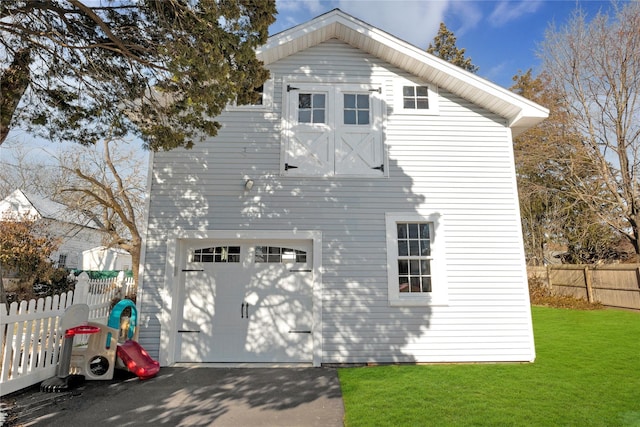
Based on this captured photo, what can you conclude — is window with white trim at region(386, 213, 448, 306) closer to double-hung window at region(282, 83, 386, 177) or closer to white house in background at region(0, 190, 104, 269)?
double-hung window at region(282, 83, 386, 177)

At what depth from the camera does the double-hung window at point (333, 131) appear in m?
7.05

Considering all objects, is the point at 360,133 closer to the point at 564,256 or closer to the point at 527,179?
the point at 527,179

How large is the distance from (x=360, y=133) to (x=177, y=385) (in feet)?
18.3

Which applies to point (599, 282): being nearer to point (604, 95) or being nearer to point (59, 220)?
point (604, 95)

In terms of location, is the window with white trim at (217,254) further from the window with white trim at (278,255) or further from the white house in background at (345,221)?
the window with white trim at (278,255)

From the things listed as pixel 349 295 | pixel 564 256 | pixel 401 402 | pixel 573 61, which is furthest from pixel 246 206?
pixel 564 256

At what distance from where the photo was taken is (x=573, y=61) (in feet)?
50.8

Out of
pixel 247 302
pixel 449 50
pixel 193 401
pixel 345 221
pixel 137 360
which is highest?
pixel 449 50

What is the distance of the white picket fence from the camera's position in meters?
4.50

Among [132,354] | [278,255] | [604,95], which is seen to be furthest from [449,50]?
[132,354]

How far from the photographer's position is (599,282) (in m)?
13.6

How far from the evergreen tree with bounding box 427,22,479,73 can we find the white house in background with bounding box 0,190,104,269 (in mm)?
22044

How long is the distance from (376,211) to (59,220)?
16370mm

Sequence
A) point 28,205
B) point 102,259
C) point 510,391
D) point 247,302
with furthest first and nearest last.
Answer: point 102,259
point 28,205
point 247,302
point 510,391
